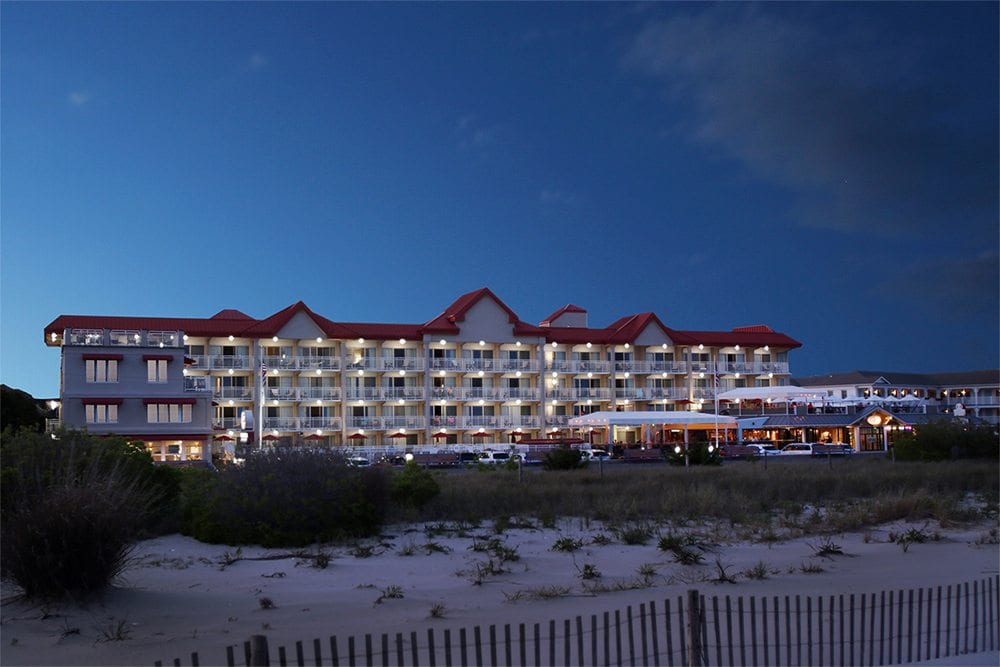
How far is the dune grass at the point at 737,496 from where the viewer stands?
74.9 feet

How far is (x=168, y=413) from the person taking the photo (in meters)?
52.8

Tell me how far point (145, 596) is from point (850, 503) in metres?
20.4

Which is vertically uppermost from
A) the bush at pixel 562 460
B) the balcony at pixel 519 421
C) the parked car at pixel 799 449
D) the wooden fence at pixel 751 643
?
the balcony at pixel 519 421

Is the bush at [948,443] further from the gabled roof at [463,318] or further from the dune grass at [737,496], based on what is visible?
the gabled roof at [463,318]

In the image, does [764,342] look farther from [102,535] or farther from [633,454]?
[102,535]

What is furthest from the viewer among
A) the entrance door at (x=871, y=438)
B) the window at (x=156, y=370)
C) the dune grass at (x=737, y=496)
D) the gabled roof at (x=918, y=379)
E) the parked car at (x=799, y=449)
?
the gabled roof at (x=918, y=379)

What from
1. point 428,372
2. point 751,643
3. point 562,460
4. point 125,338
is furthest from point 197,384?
point 751,643

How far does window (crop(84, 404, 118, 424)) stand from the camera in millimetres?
50969

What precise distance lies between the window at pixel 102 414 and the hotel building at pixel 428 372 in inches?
120

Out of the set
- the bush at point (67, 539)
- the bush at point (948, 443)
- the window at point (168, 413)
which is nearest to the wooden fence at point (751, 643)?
the bush at point (67, 539)

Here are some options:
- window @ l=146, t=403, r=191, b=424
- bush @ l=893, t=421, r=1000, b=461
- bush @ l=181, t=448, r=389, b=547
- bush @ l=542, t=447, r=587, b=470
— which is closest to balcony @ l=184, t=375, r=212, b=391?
window @ l=146, t=403, r=191, b=424

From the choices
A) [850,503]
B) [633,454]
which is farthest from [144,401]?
[850,503]

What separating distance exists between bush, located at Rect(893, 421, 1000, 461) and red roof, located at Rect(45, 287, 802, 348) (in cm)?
3523

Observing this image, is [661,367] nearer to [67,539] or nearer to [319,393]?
[319,393]
